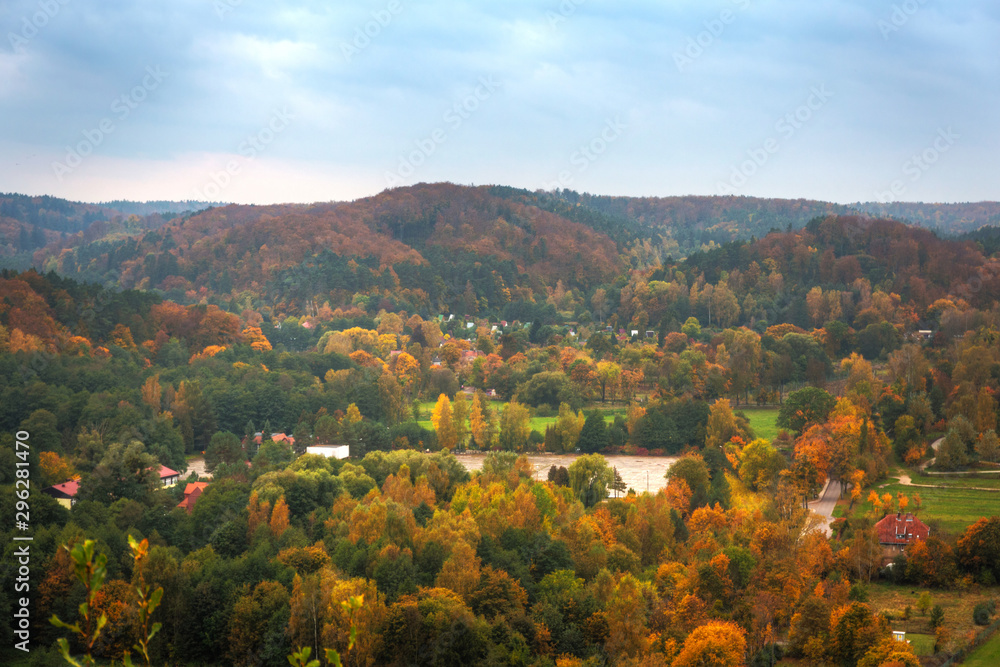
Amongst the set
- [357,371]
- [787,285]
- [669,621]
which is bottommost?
[669,621]

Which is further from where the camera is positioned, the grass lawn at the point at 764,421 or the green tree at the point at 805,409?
the grass lawn at the point at 764,421

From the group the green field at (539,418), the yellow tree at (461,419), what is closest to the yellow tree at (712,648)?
the yellow tree at (461,419)

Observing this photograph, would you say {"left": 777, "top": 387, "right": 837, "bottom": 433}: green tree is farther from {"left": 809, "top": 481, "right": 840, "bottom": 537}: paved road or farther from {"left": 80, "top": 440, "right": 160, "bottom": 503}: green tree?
{"left": 80, "top": 440, "right": 160, "bottom": 503}: green tree

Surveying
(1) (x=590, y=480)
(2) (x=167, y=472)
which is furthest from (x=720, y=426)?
(2) (x=167, y=472)

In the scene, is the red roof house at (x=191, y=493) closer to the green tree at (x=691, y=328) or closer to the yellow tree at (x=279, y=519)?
the yellow tree at (x=279, y=519)

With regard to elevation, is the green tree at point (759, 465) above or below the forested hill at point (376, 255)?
below

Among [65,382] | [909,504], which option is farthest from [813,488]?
[65,382]

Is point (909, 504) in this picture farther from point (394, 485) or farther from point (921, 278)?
point (921, 278)
